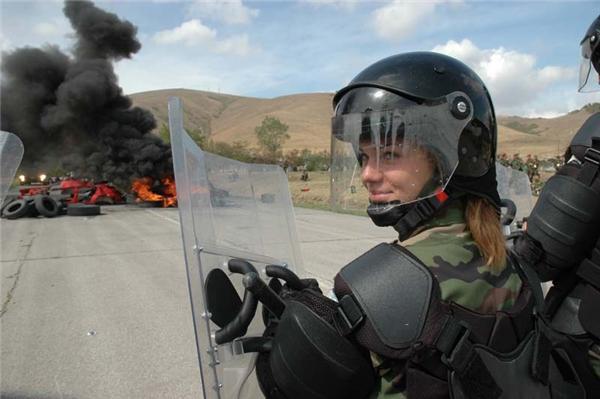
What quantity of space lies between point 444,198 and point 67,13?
38.2 m

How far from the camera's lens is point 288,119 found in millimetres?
93375

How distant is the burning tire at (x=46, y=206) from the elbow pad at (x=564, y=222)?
1793 centimetres

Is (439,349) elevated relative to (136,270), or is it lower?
elevated

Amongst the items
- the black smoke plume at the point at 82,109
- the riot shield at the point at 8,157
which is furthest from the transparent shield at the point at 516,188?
the black smoke plume at the point at 82,109

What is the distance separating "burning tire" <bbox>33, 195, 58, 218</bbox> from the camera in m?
17.3

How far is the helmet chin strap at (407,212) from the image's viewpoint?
1503 mm

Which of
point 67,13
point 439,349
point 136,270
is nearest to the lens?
point 439,349

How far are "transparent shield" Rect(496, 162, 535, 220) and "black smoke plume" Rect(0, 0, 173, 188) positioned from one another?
23013mm

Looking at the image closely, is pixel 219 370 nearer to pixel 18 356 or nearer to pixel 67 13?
pixel 18 356

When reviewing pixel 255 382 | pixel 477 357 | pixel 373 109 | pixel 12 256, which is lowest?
pixel 12 256

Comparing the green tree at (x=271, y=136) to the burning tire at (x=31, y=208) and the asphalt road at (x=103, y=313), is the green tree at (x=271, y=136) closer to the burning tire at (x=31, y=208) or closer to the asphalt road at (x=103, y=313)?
the burning tire at (x=31, y=208)

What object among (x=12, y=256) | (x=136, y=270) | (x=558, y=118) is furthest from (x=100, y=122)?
(x=558, y=118)

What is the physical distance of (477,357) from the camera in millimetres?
1207

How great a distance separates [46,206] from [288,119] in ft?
254
